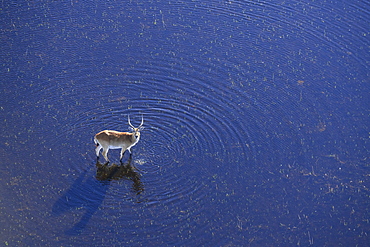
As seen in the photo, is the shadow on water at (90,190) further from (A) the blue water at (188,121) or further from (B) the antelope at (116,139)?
(B) the antelope at (116,139)

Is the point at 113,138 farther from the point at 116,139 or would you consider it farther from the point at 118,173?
the point at 118,173

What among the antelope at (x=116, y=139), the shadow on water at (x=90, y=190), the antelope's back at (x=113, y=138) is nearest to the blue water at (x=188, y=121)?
the shadow on water at (x=90, y=190)

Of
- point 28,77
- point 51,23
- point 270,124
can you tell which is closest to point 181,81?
point 270,124

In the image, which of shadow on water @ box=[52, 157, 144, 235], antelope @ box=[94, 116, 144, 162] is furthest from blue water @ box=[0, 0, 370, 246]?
antelope @ box=[94, 116, 144, 162]

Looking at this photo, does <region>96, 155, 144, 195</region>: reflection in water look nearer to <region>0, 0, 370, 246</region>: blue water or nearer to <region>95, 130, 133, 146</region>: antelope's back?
<region>0, 0, 370, 246</region>: blue water

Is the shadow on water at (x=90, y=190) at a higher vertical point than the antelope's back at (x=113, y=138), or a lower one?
lower

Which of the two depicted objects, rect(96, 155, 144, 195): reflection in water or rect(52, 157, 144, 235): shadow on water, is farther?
rect(96, 155, 144, 195): reflection in water
